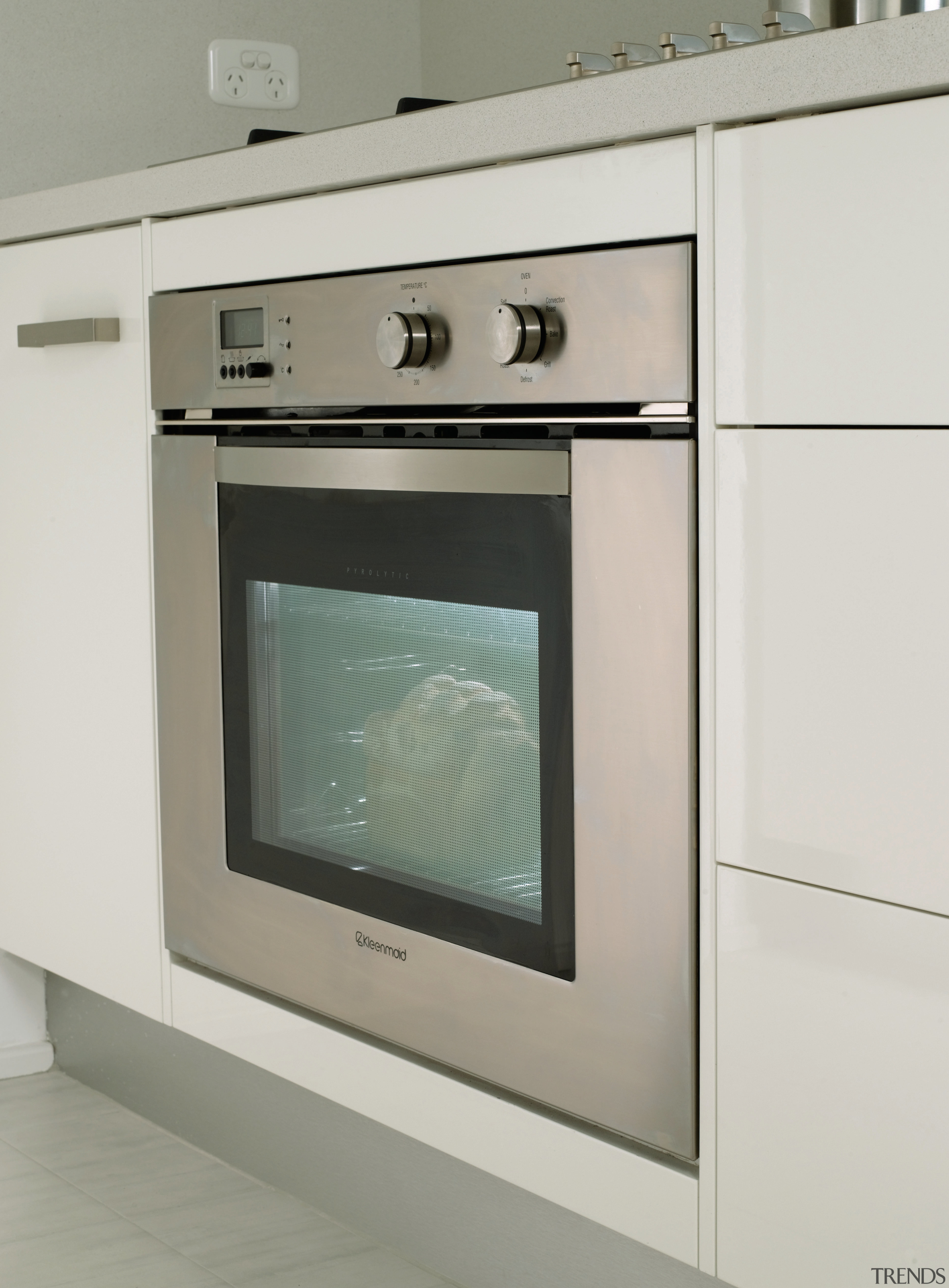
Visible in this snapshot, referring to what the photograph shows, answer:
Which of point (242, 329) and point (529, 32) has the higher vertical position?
point (529, 32)

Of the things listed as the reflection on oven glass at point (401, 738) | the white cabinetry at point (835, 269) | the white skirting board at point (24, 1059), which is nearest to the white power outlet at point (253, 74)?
the reflection on oven glass at point (401, 738)

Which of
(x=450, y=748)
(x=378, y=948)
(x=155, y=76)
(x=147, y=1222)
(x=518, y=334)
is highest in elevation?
(x=155, y=76)

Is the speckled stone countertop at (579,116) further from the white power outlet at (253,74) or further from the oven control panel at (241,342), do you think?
the white power outlet at (253,74)

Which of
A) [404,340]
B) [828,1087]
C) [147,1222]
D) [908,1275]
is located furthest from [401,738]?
→ [147,1222]

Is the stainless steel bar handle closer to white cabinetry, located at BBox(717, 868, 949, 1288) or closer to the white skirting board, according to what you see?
white cabinetry, located at BBox(717, 868, 949, 1288)

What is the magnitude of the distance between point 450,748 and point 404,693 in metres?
0.06

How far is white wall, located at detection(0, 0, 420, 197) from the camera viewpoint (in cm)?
182

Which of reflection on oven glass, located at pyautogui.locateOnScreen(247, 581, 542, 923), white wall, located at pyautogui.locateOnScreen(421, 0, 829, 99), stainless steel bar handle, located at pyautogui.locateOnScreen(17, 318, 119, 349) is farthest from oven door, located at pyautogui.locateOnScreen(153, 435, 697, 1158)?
white wall, located at pyautogui.locateOnScreen(421, 0, 829, 99)

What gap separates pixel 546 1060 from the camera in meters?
1.06

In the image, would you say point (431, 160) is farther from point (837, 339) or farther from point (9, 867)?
point (9, 867)

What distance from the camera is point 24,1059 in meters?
2.00

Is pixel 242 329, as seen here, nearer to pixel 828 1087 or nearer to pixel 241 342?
pixel 241 342

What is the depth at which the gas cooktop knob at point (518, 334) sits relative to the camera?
38.7 inches

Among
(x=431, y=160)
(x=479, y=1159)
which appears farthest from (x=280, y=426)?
(x=479, y=1159)
